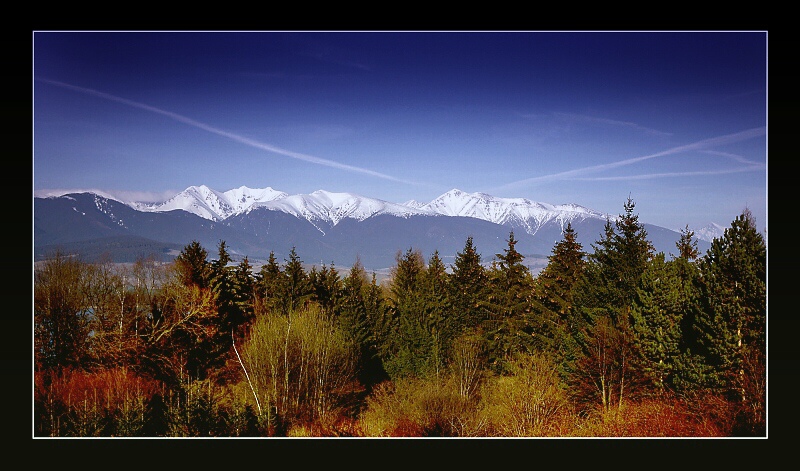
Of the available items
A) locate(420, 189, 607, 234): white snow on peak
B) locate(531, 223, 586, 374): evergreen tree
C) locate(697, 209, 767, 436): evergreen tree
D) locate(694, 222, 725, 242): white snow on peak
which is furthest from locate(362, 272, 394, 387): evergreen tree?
locate(694, 222, 725, 242): white snow on peak

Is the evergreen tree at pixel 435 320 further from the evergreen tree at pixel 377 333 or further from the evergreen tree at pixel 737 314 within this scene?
the evergreen tree at pixel 737 314

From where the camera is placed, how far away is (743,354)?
6.92 meters

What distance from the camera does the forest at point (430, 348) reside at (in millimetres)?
6969

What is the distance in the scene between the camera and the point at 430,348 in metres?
13.9

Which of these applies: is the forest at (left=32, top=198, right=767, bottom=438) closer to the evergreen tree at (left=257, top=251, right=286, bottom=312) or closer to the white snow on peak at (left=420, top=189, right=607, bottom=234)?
the evergreen tree at (left=257, top=251, right=286, bottom=312)

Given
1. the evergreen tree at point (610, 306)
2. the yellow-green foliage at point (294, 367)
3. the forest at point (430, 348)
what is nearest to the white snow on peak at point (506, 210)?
the evergreen tree at point (610, 306)

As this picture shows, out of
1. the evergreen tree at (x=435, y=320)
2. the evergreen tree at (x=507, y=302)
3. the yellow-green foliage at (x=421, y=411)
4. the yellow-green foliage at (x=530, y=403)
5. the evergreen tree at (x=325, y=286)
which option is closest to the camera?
the yellow-green foliage at (x=421, y=411)

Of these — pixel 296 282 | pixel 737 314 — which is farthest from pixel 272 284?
pixel 737 314

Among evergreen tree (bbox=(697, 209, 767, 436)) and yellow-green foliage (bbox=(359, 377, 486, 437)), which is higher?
evergreen tree (bbox=(697, 209, 767, 436))

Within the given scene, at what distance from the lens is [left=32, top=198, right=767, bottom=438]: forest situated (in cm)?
697
